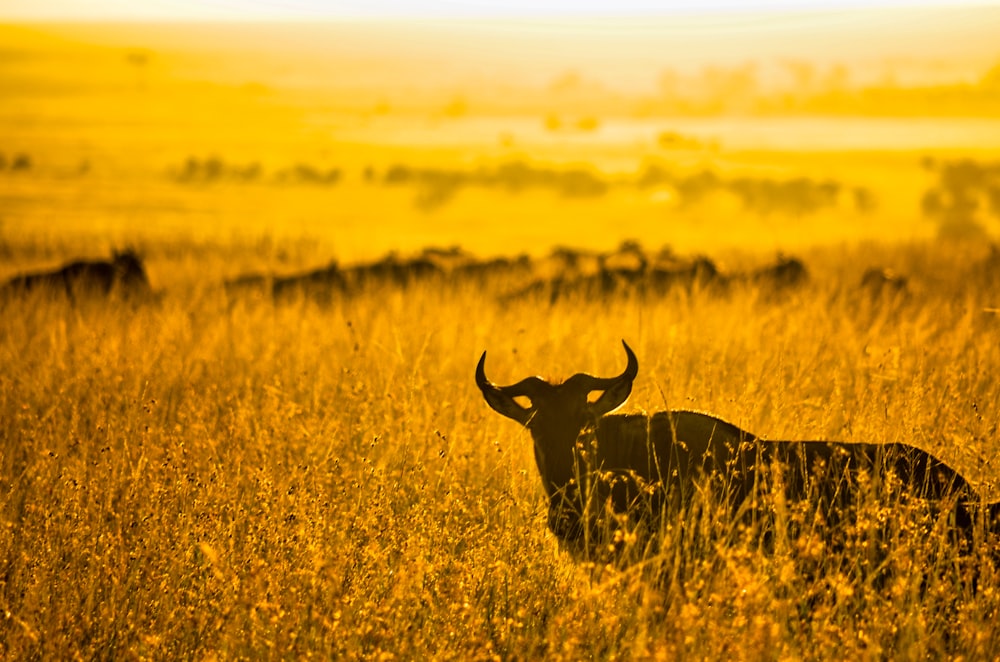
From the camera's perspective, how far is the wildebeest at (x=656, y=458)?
504 cm

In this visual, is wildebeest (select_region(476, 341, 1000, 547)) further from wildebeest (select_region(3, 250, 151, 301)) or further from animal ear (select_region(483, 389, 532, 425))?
wildebeest (select_region(3, 250, 151, 301))

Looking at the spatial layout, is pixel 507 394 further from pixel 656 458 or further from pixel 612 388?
pixel 656 458

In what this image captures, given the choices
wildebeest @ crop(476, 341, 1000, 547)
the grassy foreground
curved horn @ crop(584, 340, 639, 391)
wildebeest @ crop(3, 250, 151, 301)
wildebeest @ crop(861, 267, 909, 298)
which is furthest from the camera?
wildebeest @ crop(3, 250, 151, 301)

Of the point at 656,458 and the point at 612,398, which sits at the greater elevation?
the point at 612,398

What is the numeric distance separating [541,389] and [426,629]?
5.29ft

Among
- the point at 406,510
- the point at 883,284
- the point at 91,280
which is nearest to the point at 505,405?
the point at 406,510

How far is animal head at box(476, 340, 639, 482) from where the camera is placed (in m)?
5.45

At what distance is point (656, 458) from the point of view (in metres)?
5.07

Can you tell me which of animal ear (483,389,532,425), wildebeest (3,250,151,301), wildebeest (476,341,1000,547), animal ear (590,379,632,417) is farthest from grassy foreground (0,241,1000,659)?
wildebeest (3,250,151,301)

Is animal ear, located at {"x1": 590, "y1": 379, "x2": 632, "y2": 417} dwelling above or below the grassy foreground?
above

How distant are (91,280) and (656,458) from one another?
1079 cm

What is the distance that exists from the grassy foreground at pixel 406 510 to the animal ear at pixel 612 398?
0.49 meters

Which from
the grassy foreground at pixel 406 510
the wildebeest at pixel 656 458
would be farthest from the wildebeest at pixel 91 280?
the wildebeest at pixel 656 458

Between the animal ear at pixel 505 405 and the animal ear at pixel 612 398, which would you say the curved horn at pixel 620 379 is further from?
the animal ear at pixel 505 405
